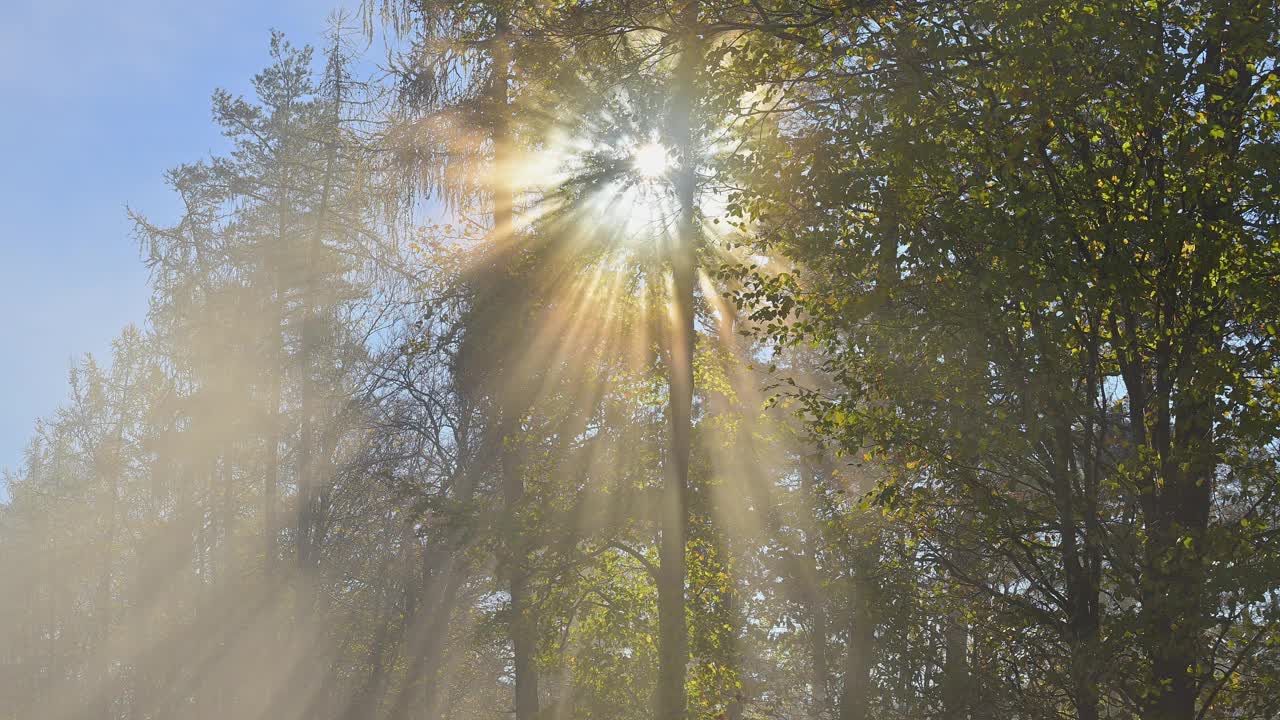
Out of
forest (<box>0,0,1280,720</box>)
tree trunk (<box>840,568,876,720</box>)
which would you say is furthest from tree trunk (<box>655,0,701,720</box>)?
tree trunk (<box>840,568,876,720</box>)

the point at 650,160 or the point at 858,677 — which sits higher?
the point at 650,160

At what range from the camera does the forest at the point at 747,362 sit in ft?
22.6

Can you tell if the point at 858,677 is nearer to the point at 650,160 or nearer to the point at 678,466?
the point at 678,466

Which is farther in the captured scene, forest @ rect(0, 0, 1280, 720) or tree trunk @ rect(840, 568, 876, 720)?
tree trunk @ rect(840, 568, 876, 720)

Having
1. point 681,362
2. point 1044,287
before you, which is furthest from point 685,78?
point 1044,287

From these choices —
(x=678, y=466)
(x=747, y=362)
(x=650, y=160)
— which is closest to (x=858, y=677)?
(x=678, y=466)

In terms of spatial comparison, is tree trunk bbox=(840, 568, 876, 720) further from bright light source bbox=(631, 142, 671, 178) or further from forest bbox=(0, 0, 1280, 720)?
bright light source bbox=(631, 142, 671, 178)

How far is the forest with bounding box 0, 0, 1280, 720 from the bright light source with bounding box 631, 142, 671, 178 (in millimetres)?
58

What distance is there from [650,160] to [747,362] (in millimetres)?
9055

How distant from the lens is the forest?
688 centimetres

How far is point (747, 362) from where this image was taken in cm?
2070

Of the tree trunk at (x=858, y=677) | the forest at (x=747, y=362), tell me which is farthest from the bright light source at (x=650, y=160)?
the tree trunk at (x=858, y=677)

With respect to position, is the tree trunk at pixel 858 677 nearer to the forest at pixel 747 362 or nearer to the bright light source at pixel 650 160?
the forest at pixel 747 362

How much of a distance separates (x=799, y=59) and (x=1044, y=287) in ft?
10.4
